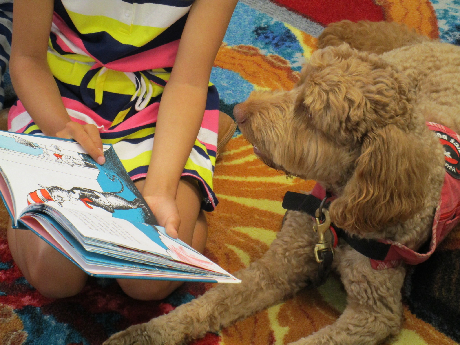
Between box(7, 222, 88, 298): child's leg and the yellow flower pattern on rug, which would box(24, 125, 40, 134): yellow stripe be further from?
the yellow flower pattern on rug

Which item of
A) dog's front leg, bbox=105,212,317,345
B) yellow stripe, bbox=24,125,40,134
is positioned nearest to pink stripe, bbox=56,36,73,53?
yellow stripe, bbox=24,125,40,134

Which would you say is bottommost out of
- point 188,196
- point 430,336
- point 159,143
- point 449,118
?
point 430,336

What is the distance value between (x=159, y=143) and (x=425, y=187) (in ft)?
2.21

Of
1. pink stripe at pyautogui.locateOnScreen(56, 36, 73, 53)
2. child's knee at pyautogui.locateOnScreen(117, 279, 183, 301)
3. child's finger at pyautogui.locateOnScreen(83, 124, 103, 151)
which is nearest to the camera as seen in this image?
child's finger at pyautogui.locateOnScreen(83, 124, 103, 151)

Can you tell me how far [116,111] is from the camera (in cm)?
130

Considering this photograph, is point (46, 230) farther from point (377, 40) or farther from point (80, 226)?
point (377, 40)

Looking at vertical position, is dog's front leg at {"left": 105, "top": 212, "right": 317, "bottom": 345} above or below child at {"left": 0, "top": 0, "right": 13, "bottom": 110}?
below

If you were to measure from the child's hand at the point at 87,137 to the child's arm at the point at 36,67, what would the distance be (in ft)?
0.07

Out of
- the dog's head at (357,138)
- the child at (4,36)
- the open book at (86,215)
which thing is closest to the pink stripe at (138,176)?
the open book at (86,215)

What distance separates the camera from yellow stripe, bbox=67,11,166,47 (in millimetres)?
1217

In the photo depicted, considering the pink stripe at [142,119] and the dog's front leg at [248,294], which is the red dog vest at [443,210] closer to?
the dog's front leg at [248,294]

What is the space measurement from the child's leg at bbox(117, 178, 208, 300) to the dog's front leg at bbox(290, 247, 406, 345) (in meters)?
0.38

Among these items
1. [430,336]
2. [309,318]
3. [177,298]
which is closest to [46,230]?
[177,298]

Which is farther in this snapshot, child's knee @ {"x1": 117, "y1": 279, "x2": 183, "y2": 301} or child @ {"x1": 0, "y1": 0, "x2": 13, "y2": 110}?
child @ {"x1": 0, "y1": 0, "x2": 13, "y2": 110}
